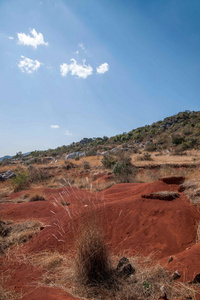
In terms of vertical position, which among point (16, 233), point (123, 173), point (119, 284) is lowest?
point (16, 233)

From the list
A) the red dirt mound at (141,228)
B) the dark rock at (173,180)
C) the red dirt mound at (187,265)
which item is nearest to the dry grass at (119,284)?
the red dirt mound at (187,265)

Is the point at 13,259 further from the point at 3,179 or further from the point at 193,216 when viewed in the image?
the point at 3,179

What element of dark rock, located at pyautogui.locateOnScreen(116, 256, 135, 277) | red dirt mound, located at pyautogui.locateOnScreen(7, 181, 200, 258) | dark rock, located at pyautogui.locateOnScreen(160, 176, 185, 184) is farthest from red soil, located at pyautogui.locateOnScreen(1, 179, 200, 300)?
dark rock, located at pyautogui.locateOnScreen(160, 176, 185, 184)

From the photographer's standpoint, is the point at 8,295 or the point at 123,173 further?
the point at 123,173

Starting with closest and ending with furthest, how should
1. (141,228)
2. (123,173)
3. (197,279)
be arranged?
(197,279) < (141,228) < (123,173)

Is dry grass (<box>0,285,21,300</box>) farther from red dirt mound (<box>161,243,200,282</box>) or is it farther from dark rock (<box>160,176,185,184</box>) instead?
dark rock (<box>160,176,185,184</box>)

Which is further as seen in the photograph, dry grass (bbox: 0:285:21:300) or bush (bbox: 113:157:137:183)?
bush (bbox: 113:157:137:183)

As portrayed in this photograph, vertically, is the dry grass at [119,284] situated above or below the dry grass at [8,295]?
below

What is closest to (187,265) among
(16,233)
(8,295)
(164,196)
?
(8,295)

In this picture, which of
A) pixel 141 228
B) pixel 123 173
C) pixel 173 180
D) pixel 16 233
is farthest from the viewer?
pixel 123 173

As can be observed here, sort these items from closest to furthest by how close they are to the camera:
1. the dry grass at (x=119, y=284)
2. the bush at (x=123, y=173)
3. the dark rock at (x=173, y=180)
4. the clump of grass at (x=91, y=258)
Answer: the dry grass at (x=119, y=284) → the clump of grass at (x=91, y=258) → the dark rock at (x=173, y=180) → the bush at (x=123, y=173)

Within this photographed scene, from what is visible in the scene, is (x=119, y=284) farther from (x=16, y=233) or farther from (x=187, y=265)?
(x=16, y=233)

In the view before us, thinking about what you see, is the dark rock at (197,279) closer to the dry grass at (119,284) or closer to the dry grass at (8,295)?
the dry grass at (119,284)

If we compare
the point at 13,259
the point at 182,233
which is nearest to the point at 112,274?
the point at 182,233
